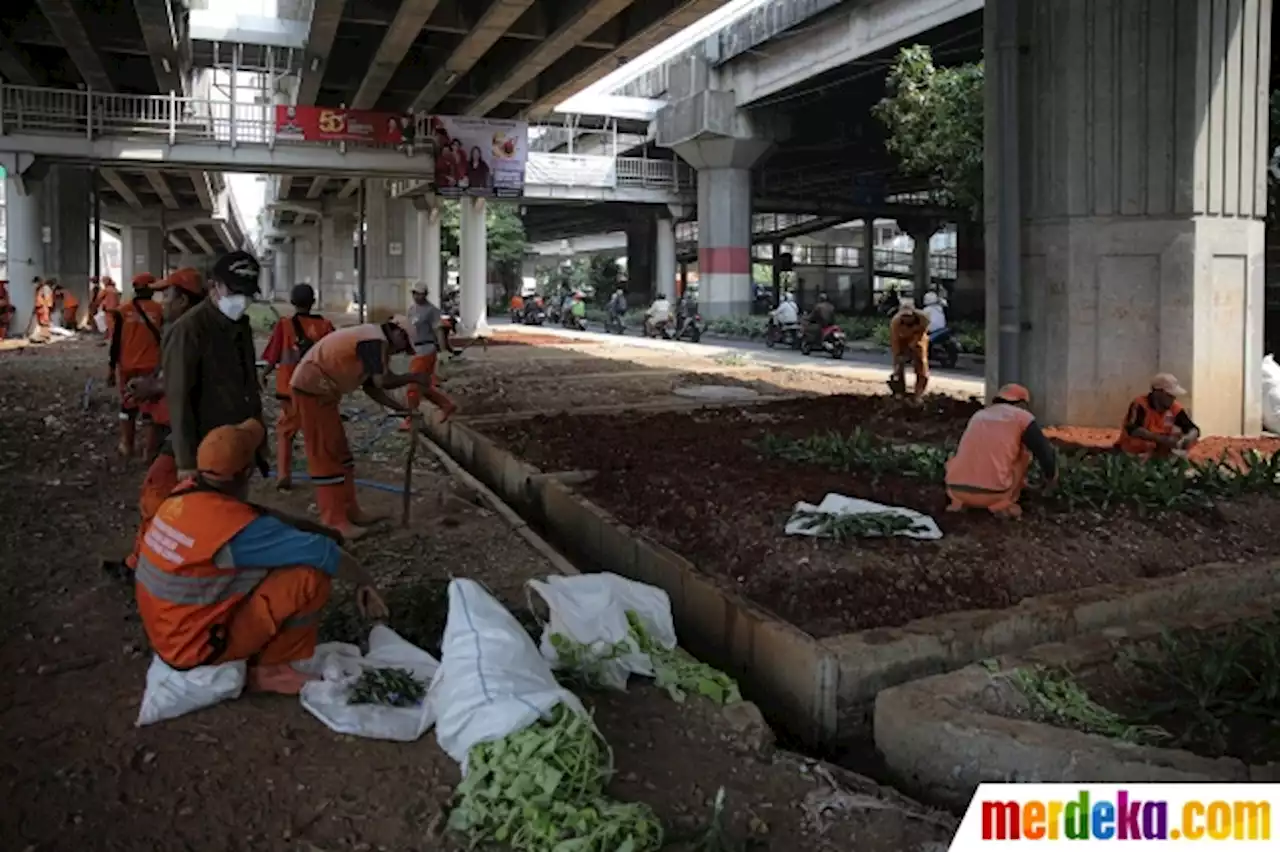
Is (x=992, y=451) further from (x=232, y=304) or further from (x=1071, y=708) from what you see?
(x=232, y=304)

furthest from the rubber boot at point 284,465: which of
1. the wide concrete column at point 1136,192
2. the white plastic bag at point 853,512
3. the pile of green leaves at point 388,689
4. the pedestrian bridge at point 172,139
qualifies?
the pedestrian bridge at point 172,139

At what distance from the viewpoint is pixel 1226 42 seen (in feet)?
31.3

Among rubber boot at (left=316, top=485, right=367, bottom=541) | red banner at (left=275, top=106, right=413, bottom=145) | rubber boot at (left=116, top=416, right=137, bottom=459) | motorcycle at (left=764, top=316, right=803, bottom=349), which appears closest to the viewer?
rubber boot at (left=316, top=485, right=367, bottom=541)

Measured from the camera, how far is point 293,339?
8227 mm

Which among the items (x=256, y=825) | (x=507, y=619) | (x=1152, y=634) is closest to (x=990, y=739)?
(x=1152, y=634)

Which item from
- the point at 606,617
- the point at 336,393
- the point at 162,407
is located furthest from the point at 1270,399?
the point at 162,407

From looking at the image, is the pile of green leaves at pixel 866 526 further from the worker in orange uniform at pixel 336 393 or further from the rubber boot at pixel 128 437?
the rubber boot at pixel 128 437

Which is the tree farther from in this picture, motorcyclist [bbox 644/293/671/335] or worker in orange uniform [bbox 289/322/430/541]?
worker in orange uniform [bbox 289/322/430/541]

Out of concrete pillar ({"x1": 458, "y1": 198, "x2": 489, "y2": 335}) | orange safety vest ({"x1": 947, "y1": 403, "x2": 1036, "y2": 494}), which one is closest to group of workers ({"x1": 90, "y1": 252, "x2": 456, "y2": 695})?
orange safety vest ({"x1": 947, "y1": 403, "x2": 1036, "y2": 494})

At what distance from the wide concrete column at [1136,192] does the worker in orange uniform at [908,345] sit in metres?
2.01

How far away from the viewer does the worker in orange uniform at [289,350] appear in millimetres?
7887

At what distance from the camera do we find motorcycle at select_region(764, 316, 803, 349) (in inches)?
1000

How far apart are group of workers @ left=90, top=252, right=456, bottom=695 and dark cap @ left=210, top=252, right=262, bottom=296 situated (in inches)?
0.4

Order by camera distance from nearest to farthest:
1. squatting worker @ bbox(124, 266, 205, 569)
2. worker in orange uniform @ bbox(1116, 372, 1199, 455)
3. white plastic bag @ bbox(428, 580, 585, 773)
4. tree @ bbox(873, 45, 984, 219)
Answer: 1. white plastic bag @ bbox(428, 580, 585, 773)
2. squatting worker @ bbox(124, 266, 205, 569)
3. worker in orange uniform @ bbox(1116, 372, 1199, 455)
4. tree @ bbox(873, 45, 984, 219)
